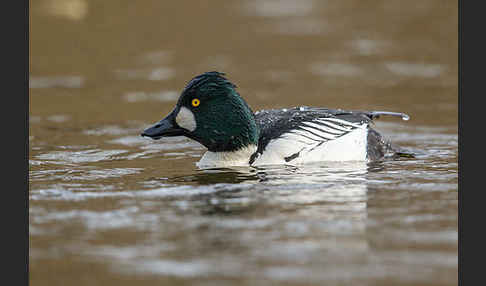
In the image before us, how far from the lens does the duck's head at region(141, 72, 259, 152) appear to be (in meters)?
9.48

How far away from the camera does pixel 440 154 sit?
10.3m

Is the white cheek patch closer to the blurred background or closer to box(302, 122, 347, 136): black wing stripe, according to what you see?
box(302, 122, 347, 136): black wing stripe

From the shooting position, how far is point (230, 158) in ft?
31.8

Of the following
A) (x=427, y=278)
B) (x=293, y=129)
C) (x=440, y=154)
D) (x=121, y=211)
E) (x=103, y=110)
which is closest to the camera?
(x=427, y=278)

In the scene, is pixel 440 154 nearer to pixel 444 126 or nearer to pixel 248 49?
pixel 444 126

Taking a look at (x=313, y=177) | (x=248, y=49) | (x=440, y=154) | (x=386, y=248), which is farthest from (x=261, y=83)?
Answer: (x=386, y=248)

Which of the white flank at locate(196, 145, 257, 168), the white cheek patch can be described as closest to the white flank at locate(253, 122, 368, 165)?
the white flank at locate(196, 145, 257, 168)

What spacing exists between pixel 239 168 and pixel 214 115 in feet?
2.23

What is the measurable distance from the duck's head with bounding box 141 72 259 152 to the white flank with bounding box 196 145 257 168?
2.7 inches

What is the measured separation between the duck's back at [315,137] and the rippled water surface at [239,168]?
0.25 m

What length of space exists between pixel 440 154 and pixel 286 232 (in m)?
4.24

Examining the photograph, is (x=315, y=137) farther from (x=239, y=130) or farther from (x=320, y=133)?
(x=239, y=130)

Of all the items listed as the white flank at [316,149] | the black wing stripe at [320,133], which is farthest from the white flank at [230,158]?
the black wing stripe at [320,133]

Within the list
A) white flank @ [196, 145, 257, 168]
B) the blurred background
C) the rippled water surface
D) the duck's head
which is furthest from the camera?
the blurred background
